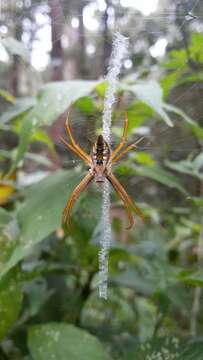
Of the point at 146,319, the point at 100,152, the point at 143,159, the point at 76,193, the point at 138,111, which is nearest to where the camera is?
the point at 100,152

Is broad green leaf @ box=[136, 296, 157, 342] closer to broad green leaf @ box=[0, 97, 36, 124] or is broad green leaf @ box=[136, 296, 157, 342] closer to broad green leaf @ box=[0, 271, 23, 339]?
broad green leaf @ box=[0, 271, 23, 339]

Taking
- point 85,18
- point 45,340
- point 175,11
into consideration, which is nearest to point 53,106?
point 85,18

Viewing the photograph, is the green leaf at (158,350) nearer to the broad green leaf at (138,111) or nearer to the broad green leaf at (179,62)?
the broad green leaf at (138,111)

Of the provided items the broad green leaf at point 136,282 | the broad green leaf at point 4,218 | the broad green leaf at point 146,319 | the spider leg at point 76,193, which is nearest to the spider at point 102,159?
the spider leg at point 76,193

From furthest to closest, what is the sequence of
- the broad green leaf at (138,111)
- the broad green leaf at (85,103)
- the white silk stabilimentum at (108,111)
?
1. the broad green leaf at (138,111)
2. the broad green leaf at (85,103)
3. the white silk stabilimentum at (108,111)

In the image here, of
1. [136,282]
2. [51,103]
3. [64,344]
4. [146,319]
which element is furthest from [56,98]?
[146,319]

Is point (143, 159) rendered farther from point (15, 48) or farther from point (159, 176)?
point (15, 48)
